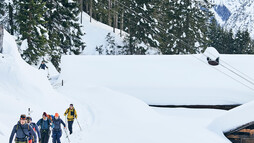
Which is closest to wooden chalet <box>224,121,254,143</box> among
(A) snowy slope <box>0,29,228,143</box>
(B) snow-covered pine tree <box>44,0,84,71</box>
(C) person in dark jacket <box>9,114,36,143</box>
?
(A) snowy slope <box>0,29,228,143</box>

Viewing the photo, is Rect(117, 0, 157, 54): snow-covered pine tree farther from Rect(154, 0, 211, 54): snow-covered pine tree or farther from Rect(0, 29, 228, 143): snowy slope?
Rect(0, 29, 228, 143): snowy slope

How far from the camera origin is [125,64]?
23578mm

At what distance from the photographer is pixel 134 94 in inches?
789

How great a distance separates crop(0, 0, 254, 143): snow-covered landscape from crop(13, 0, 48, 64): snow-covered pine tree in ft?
3.12

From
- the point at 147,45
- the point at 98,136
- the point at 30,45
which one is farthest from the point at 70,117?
the point at 147,45

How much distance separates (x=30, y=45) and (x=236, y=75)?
17412mm

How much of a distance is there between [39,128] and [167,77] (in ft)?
42.1

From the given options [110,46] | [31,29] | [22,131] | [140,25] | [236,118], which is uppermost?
[140,25]

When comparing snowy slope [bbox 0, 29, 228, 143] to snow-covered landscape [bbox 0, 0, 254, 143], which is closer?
snowy slope [bbox 0, 29, 228, 143]

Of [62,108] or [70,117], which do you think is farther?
[62,108]

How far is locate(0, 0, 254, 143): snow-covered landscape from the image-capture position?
12414 mm

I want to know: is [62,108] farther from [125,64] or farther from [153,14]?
[153,14]

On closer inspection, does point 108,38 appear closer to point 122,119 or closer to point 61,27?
point 61,27

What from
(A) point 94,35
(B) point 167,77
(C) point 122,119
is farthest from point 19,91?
(A) point 94,35
